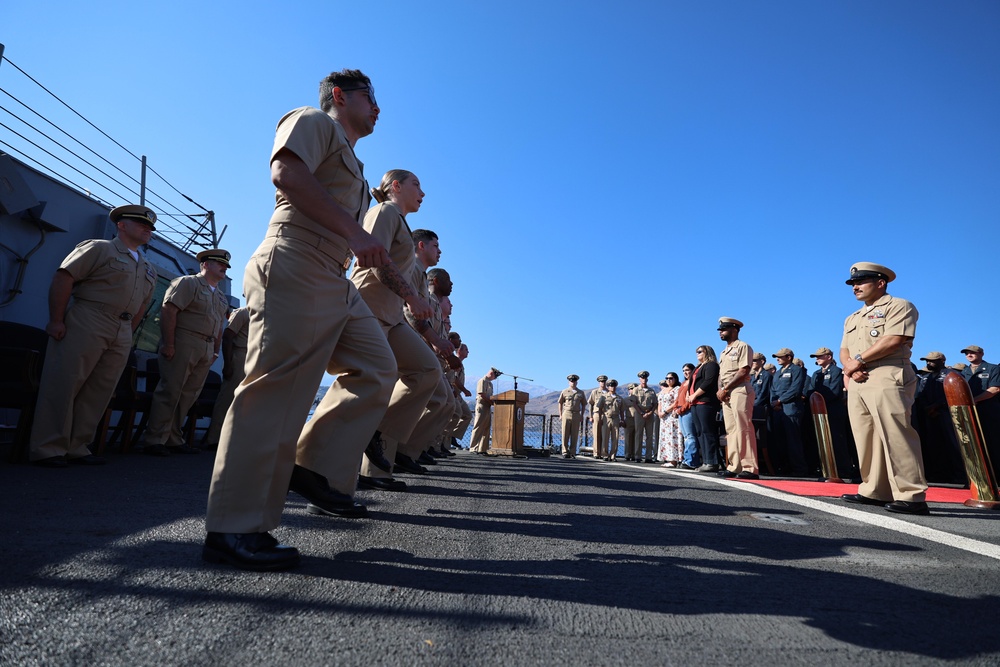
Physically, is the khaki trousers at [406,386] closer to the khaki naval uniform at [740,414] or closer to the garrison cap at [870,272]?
the garrison cap at [870,272]

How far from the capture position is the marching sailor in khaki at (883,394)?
4141 mm

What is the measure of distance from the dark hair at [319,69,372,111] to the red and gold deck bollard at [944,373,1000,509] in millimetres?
5290

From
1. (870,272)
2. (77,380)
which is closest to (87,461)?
(77,380)

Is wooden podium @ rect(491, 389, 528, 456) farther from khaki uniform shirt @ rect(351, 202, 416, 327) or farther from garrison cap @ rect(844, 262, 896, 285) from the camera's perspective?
khaki uniform shirt @ rect(351, 202, 416, 327)

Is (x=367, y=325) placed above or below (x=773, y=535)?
above

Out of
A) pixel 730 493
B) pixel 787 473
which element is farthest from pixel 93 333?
pixel 787 473

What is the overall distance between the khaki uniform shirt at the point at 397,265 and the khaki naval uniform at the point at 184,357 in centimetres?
358

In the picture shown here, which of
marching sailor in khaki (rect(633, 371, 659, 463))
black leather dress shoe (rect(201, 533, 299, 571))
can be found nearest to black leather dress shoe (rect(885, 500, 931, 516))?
black leather dress shoe (rect(201, 533, 299, 571))

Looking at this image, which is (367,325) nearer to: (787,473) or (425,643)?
(425,643)

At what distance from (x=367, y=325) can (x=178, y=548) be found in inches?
43.2

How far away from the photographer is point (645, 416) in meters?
16.5

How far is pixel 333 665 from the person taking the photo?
1066 mm

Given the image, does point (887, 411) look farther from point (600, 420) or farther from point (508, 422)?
point (600, 420)

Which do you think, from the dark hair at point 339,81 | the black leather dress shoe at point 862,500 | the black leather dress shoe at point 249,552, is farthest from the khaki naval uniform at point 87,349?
the black leather dress shoe at point 862,500
